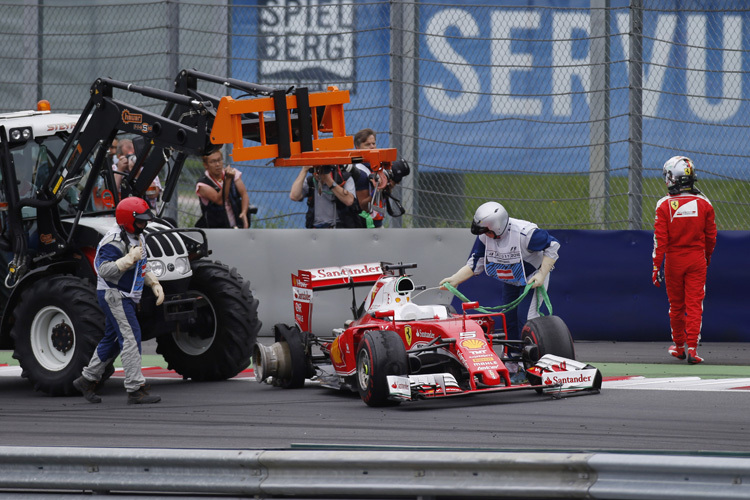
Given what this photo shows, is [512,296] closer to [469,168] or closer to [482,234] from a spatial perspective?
[482,234]

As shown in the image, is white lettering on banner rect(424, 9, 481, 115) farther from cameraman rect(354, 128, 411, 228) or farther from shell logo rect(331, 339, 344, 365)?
shell logo rect(331, 339, 344, 365)

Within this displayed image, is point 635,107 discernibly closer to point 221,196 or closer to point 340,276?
point 340,276

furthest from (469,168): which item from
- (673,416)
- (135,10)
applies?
(673,416)

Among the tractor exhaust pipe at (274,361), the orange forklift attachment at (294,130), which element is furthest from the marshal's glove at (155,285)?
the orange forklift attachment at (294,130)

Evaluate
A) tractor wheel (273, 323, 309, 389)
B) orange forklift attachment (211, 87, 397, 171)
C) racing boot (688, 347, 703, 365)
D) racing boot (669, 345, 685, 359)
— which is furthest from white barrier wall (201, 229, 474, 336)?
orange forklift attachment (211, 87, 397, 171)

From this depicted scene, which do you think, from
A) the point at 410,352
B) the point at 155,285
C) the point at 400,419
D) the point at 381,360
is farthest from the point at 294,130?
the point at 400,419

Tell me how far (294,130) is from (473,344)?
2482mm

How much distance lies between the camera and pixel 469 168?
14102 mm

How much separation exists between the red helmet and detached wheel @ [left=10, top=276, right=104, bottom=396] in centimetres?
86

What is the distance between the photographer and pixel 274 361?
36.1ft

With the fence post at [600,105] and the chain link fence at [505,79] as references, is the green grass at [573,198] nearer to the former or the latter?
the chain link fence at [505,79]

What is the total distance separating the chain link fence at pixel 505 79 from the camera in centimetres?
1355

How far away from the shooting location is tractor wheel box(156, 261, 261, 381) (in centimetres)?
1143

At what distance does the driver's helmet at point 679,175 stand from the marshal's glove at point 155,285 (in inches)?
207
